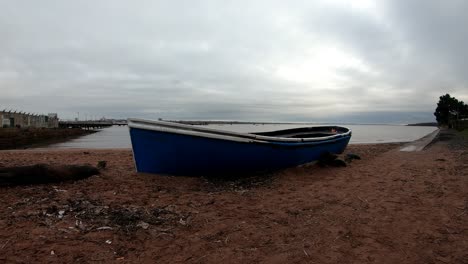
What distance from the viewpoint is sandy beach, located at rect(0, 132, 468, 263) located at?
3994 millimetres

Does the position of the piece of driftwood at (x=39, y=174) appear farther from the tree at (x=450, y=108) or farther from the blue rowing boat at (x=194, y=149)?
the tree at (x=450, y=108)

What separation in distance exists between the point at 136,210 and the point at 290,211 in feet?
8.15

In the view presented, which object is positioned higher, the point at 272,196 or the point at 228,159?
the point at 228,159

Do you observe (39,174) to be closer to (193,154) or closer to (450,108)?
(193,154)

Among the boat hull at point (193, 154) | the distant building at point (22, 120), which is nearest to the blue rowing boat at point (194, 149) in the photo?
the boat hull at point (193, 154)

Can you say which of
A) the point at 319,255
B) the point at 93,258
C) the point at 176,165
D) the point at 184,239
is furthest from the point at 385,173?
the point at 93,258

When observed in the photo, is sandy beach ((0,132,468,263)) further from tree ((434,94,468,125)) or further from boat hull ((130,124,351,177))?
tree ((434,94,468,125))

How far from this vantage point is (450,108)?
71.9m

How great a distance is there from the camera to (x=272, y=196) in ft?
22.8

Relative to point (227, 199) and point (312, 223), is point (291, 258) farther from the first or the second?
point (227, 199)

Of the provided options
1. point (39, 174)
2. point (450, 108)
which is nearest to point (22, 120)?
point (39, 174)

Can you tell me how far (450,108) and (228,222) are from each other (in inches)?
3166

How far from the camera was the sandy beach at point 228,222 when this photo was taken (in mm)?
3994

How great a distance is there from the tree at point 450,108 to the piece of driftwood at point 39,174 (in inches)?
2925
